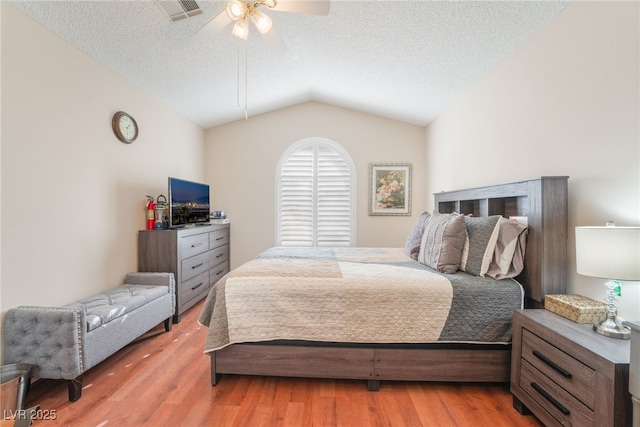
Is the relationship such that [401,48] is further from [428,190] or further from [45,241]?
[45,241]

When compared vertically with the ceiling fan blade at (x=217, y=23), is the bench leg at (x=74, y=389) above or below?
below

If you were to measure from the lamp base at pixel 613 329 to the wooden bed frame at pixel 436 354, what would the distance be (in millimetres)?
419

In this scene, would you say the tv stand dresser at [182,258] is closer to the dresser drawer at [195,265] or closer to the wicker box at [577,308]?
the dresser drawer at [195,265]

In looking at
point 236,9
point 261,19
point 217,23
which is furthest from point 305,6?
point 217,23

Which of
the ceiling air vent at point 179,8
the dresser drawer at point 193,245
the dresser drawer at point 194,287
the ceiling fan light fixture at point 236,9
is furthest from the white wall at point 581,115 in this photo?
the dresser drawer at point 194,287

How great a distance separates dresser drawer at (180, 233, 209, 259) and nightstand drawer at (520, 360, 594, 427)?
Answer: 3078 millimetres

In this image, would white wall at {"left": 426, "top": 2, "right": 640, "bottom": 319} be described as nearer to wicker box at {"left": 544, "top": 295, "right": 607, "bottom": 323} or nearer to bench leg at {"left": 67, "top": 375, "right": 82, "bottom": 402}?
wicker box at {"left": 544, "top": 295, "right": 607, "bottom": 323}

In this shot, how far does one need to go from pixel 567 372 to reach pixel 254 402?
1683 mm

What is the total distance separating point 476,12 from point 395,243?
3125 millimetres

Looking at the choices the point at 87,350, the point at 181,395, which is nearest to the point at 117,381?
the point at 87,350

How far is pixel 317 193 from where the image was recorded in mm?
4562

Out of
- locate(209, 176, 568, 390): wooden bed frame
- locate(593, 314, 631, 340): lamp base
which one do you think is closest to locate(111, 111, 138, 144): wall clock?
locate(209, 176, 568, 390): wooden bed frame

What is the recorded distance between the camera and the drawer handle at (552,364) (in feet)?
4.48

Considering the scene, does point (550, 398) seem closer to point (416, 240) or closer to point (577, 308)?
point (577, 308)
